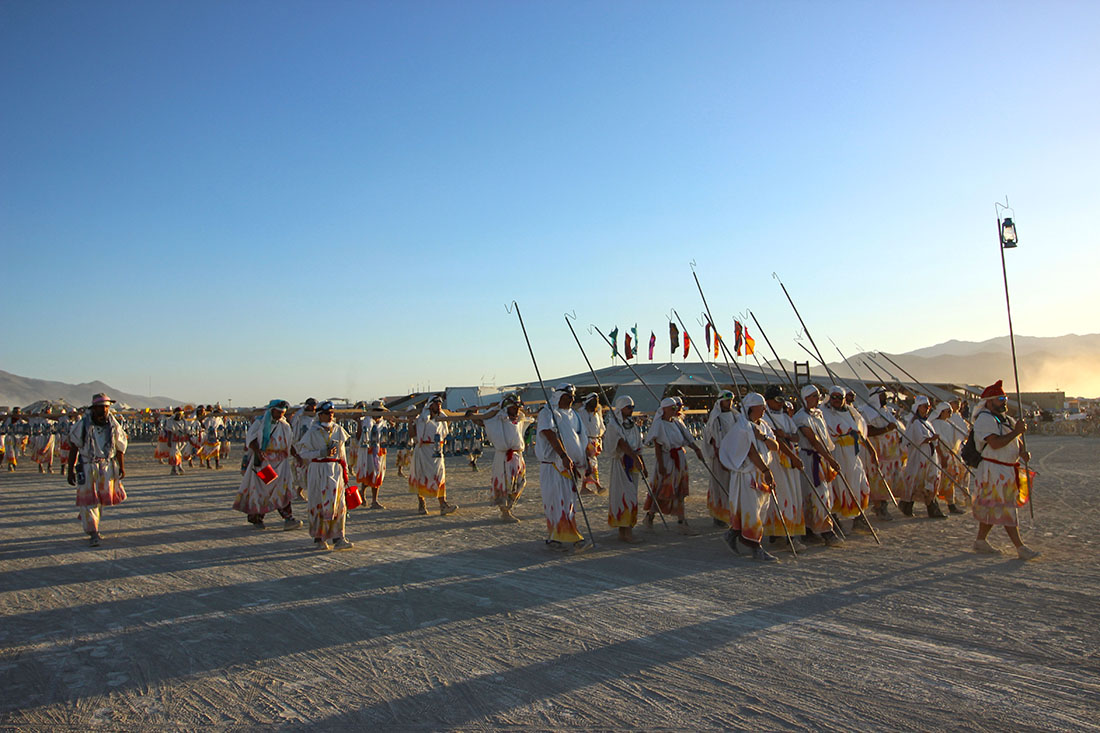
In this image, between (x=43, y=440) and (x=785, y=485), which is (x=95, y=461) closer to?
(x=785, y=485)

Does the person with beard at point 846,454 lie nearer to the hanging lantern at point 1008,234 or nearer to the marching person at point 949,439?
the marching person at point 949,439

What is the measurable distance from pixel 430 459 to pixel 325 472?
3.47 m

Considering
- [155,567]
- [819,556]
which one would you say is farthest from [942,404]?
[155,567]

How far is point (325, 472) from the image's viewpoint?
28.1 feet

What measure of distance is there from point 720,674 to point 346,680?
2.42m

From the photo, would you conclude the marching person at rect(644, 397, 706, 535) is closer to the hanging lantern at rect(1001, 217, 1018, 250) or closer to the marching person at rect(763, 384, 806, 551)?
the marching person at rect(763, 384, 806, 551)

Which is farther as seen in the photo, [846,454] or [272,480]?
[272,480]

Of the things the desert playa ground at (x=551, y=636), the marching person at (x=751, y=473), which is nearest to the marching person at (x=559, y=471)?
the desert playa ground at (x=551, y=636)

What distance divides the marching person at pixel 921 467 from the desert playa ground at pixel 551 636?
54.9 inches

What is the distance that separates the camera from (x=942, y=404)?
1113 cm

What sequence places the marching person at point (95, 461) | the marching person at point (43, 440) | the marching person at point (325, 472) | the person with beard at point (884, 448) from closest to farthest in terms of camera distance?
the marching person at point (325, 472) → the marching person at point (95, 461) → the person with beard at point (884, 448) → the marching person at point (43, 440)

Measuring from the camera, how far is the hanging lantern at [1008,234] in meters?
10.3

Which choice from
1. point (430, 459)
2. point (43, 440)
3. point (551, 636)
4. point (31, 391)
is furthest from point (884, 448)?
point (31, 391)

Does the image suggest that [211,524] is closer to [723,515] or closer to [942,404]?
[723,515]
